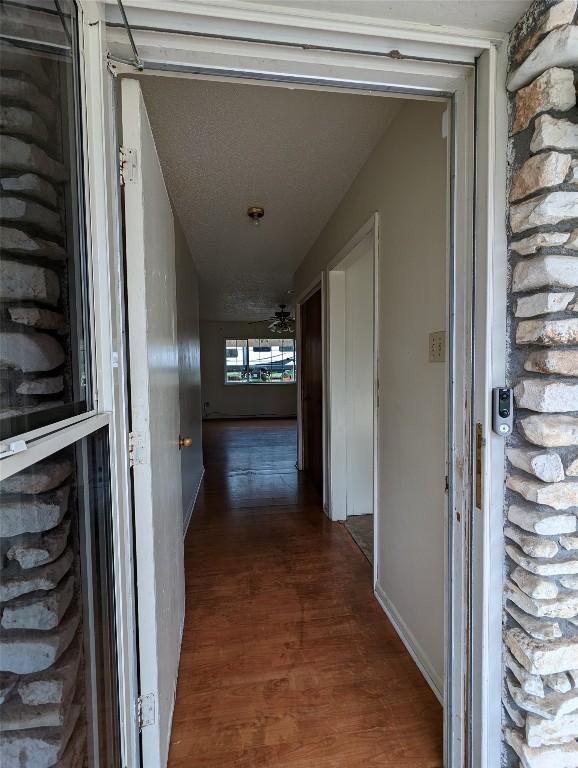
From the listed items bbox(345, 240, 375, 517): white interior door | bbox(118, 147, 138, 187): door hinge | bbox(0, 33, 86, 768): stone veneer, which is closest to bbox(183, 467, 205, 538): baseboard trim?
bbox(345, 240, 375, 517): white interior door

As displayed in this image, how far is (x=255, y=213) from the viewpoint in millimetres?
2939

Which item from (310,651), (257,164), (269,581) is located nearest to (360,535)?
(269,581)

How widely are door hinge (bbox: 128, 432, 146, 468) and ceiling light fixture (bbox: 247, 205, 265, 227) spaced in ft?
7.57

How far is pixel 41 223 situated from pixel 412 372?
1512 millimetres

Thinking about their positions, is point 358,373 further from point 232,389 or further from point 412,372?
point 232,389

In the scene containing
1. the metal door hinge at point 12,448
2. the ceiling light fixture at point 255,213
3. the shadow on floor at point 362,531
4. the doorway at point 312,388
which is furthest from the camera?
the doorway at point 312,388

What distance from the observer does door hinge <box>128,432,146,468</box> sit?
1.09 m

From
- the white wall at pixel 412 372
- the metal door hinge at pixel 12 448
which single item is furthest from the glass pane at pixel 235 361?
the metal door hinge at pixel 12 448

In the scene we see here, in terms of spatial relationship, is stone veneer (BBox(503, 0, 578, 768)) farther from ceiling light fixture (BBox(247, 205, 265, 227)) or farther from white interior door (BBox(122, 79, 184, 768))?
ceiling light fixture (BBox(247, 205, 265, 227))

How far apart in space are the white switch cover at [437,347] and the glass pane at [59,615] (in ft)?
4.04

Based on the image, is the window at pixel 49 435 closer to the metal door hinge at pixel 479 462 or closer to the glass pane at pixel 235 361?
the metal door hinge at pixel 479 462

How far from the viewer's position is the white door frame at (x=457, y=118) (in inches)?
36.3

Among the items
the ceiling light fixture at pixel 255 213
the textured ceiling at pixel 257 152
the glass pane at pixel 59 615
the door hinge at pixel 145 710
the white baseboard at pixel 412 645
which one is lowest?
the white baseboard at pixel 412 645

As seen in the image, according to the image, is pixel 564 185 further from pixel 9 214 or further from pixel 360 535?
pixel 360 535
